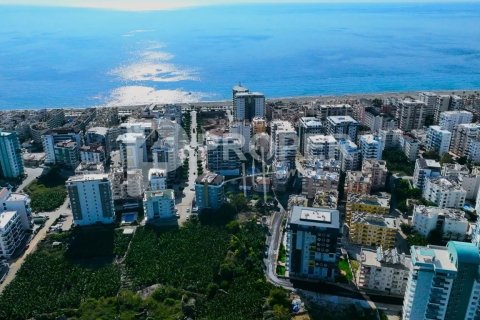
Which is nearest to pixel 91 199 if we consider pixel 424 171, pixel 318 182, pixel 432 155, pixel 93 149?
pixel 93 149

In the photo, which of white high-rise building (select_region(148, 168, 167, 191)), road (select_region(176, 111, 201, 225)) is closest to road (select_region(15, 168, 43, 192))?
white high-rise building (select_region(148, 168, 167, 191))

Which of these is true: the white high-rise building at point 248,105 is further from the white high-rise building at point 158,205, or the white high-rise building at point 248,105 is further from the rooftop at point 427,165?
the rooftop at point 427,165

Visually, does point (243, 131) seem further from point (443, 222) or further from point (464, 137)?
point (464, 137)

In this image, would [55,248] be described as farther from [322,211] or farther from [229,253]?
[322,211]

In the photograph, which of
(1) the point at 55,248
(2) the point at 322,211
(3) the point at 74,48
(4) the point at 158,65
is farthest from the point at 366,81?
(3) the point at 74,48

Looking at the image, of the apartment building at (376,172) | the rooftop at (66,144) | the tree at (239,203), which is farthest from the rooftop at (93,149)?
the apartment building at (376,172)

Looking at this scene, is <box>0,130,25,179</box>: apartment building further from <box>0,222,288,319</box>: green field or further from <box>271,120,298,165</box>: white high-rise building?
<box>271,120,298,165</box>: white high-rise building
